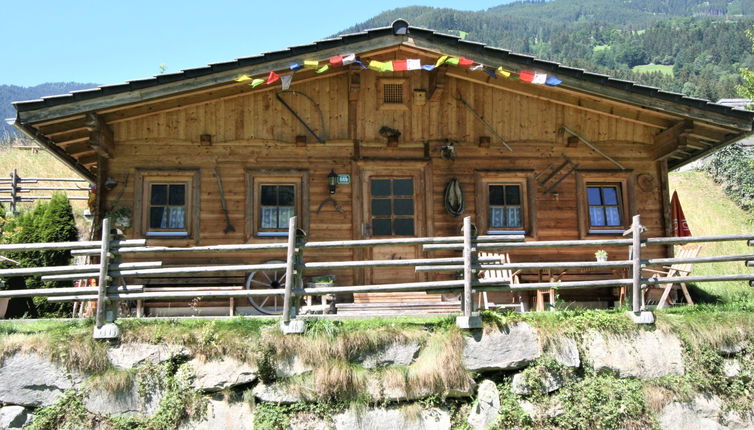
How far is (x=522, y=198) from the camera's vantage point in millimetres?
12812

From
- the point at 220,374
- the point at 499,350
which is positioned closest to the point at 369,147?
the point at 499,350

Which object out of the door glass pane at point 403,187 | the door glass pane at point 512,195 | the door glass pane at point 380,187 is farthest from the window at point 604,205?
the door glass pane at point 380,187

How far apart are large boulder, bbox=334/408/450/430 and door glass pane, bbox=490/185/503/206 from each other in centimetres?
552

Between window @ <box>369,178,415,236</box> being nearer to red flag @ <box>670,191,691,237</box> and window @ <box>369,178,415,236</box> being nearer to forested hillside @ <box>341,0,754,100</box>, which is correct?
red flag @ <box>670,191,691,237</box>

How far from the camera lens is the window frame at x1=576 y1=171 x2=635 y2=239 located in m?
12.8

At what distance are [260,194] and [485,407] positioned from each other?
6018mm

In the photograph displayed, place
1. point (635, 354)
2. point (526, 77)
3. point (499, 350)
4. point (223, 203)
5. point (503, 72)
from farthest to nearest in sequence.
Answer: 1. point (223, 203)
2. point (503, 72)
3. point (526, 77)
4. point (635, 354)
5. point (499, 350)

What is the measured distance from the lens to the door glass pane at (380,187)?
41.2 ft

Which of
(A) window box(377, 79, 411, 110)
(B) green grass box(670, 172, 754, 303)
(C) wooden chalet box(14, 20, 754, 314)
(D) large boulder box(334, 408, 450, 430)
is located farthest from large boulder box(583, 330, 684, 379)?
(B) green grass box(670, 172, 754, 303)

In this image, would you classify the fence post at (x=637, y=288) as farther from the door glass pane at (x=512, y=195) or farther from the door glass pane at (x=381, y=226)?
the door glass pane at (x=381, y=226)

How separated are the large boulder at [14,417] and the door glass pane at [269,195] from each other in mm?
5467

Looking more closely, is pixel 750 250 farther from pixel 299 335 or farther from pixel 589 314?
pixel 299 335

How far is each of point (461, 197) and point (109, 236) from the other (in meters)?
6.26

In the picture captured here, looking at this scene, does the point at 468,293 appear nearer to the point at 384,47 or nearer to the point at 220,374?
the point at 220,374
